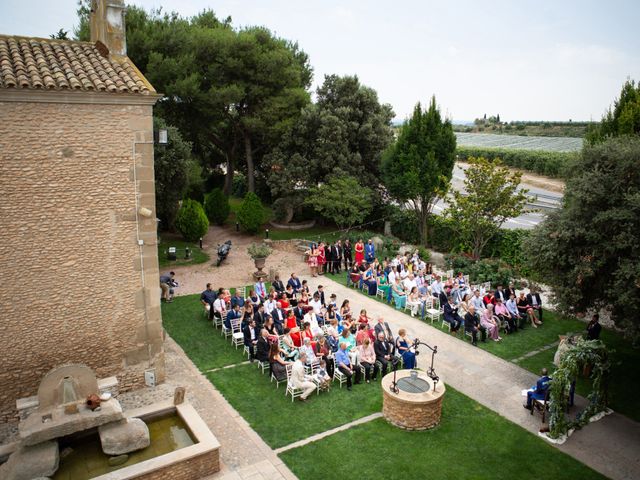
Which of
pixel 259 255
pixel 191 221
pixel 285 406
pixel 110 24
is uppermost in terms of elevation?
pixel 110 24

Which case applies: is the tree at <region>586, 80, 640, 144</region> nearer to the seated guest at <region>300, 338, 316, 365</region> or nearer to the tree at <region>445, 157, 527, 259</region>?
the tree at <region>445, 157, 527, 259</region>

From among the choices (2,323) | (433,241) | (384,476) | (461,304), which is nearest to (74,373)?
(2,323)

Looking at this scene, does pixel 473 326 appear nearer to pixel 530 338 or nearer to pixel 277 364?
pixel 530 338

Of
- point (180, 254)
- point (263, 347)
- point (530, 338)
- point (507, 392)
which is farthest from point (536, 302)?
point (180, 254)

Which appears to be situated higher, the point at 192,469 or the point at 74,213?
the point at 74,213

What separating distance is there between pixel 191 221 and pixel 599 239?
21608 mm

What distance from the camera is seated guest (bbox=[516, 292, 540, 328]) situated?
712 inches

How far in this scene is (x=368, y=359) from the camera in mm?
13930

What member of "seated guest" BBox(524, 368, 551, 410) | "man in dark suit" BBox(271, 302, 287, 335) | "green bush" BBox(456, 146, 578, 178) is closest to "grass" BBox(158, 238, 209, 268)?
"man in dark suit" BBox(271, 302, 287, 335)

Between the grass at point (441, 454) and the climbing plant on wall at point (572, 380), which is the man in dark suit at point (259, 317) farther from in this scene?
the climbing plant on wall at point (572, 380)

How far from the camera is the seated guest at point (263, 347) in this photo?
14078mm

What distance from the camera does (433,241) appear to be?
92.7ft

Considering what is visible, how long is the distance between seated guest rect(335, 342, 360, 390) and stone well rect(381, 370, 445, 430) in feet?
4.78

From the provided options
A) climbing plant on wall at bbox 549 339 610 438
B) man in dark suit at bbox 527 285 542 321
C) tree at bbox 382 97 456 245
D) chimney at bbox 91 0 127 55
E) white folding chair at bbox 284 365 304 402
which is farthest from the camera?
tree at bbox 382 97 456 245
